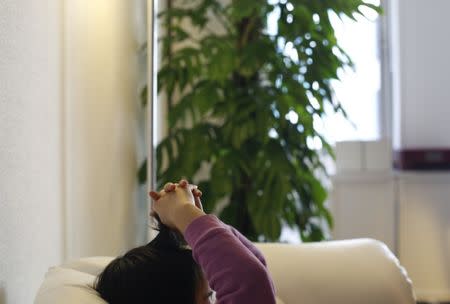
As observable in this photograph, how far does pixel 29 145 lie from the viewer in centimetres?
139

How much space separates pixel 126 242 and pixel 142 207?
28 cm

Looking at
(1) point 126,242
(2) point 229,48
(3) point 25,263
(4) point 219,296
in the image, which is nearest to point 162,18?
(2) point 229,48

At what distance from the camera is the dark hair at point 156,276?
1.09 m

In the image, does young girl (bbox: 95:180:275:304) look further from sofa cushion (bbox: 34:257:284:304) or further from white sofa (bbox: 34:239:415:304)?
white sofa (bbox: 34:239:415:304)

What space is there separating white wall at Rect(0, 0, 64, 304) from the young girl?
21 centimetres

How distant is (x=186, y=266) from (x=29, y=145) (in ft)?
1.47

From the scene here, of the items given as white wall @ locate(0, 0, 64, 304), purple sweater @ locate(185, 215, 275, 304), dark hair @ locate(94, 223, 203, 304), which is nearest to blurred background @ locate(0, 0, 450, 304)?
white wall @ locate(0, 0, 64, 304)

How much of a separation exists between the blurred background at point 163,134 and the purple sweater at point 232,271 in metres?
0.40

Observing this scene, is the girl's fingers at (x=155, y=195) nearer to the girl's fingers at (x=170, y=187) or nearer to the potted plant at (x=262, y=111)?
the girl's fingers at (x=170, y=187)

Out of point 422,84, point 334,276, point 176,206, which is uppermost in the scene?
point 422,84

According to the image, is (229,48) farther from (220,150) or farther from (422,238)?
(422,238)

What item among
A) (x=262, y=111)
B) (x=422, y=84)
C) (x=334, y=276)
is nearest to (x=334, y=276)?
(x=334, y=276)

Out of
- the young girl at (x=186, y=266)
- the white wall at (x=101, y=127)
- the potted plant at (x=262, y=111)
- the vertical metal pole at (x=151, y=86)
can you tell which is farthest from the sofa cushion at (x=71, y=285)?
the potted plant at (x=262, y=111)

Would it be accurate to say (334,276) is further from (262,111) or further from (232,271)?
(262,111)
